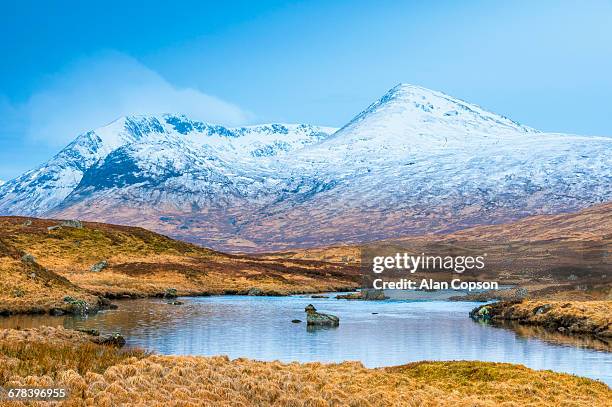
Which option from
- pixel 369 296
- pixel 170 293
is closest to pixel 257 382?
pixel 170 293

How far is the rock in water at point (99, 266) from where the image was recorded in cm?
12131

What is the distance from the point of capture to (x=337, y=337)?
2458 inches

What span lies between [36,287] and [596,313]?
6262cm

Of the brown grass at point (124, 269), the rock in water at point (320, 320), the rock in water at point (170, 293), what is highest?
the brown grass at point (124, 269)

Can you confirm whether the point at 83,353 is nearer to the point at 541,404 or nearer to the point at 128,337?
the point at 541,404

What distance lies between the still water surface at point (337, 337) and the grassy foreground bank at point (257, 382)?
8.84 metres

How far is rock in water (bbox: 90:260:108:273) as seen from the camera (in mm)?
121312

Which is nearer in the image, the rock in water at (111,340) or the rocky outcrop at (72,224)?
the rock in water at (111,340)

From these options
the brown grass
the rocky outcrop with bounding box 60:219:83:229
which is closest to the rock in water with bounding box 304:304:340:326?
the brown grass

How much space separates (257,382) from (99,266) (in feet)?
337

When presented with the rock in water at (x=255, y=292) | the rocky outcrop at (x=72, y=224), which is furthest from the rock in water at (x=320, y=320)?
the rocky outcrop at (x=72, y=224)

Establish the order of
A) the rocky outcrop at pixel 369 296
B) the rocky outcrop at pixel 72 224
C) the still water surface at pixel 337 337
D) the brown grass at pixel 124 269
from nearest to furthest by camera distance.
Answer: the still water surface at pixel 337 337, the brown grass at pixel 124 269, the rocky outcrop at pixel 369 296, the rocky outcrop at pixel 72 224

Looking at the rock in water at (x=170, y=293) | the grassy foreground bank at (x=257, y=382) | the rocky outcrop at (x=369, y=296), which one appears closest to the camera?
the grassy foreground bank at (x=257, y=382)

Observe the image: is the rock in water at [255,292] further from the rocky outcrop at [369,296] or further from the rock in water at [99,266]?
the rock in water at [99,266]
